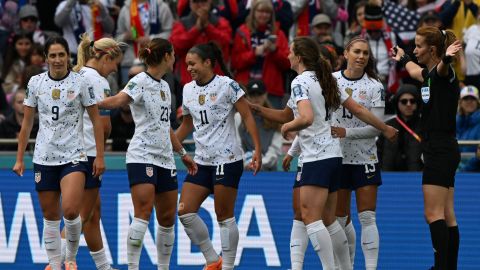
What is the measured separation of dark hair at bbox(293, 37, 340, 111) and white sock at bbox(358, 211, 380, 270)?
1.30 m

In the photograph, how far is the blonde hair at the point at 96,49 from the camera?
42.9 ft

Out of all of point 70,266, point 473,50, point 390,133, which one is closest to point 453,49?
point 390,133

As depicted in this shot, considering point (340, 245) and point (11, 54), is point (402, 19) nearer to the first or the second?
point (11, 54)

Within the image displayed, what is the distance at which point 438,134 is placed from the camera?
467 inches

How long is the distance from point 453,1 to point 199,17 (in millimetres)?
3458

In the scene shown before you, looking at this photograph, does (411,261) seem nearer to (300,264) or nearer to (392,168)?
(392,168)

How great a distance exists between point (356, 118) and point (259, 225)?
99.6 inches

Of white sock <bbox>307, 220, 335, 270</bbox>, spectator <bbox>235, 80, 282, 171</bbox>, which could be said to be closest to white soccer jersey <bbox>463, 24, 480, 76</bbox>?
spectator <bbox>235, 80, 282, 171</bbox>

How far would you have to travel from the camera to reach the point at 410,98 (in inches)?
586

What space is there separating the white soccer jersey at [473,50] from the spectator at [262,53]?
2370 mm

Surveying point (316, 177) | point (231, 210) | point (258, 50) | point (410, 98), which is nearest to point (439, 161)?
point (316, 177)

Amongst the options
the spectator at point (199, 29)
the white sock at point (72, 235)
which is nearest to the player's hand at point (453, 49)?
the white sock at point (72, 235)

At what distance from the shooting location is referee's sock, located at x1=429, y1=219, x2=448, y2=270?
11820 millimetres

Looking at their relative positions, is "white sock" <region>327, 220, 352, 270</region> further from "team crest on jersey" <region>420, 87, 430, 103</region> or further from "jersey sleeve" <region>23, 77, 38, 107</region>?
"jersey sleeve" <region>23, 77, 38, 107</region>
